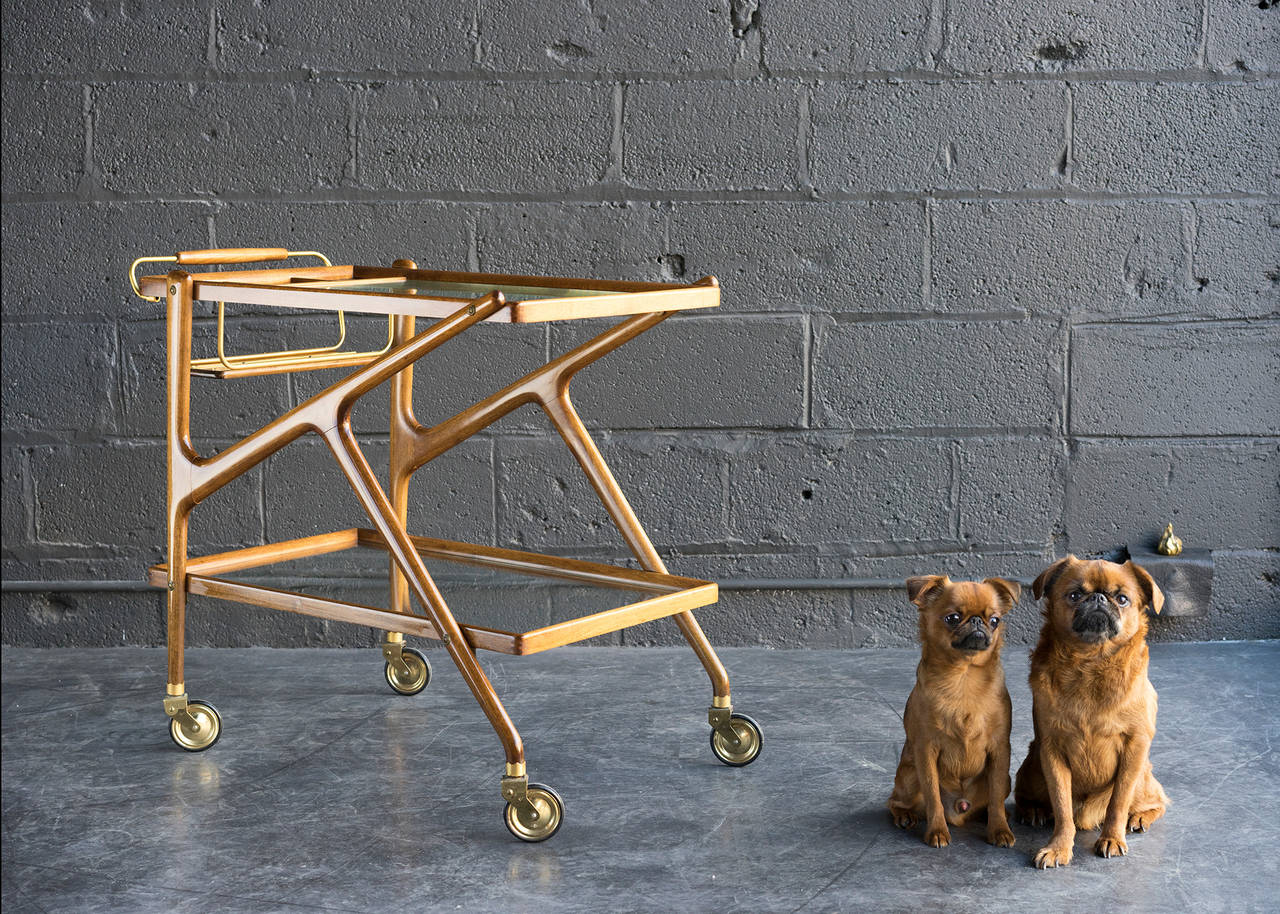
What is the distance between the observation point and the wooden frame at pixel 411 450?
2.45 m

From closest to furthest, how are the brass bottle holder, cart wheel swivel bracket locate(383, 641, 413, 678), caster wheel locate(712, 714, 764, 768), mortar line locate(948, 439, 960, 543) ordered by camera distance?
the brass bottle holder, caster wheel locate(712, 714, 764, 768), cart wheel swivel bracket locate(383, 641, 413, 678), mortar line locate(948, 439, 960, 543)

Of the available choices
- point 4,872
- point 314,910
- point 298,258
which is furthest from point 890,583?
point 4,872

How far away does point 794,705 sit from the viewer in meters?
3.28

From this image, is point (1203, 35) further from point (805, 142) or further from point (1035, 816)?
point (1035, 816)

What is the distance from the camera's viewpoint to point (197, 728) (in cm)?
293

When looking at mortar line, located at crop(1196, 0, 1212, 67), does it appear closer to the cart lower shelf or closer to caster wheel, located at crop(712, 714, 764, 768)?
the cart lower shelf

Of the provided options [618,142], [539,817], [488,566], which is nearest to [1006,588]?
[539,817]

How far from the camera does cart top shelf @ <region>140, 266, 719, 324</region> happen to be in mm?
2406

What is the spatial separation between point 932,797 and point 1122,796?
296mm

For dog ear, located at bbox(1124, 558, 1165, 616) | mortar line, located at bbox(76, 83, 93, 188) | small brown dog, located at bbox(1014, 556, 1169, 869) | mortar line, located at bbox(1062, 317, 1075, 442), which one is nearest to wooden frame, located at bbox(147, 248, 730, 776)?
small brown dog, located at bbox(1014, 556, 1169, 869)

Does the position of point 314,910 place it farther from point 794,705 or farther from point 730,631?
point 730,631

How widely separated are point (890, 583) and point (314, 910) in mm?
1934

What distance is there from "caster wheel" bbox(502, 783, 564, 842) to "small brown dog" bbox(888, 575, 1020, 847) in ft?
1.94

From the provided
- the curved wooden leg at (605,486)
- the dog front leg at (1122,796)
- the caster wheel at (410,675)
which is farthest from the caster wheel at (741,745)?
the caster wheel at (410,675)
